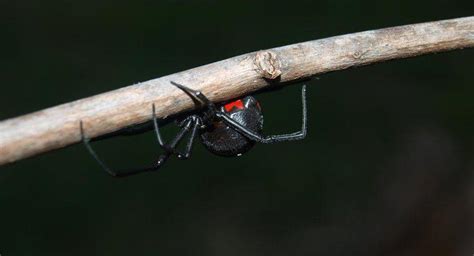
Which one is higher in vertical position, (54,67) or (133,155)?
(54,67)

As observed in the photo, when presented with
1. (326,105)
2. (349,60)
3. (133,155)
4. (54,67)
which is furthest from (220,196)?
(349,60)

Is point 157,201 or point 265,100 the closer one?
point 157,201

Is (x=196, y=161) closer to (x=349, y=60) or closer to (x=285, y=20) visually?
(x=285, y=20)

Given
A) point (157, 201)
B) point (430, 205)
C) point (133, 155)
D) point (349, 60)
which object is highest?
point (349, 60)

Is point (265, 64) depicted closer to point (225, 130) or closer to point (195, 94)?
point (195, 94)

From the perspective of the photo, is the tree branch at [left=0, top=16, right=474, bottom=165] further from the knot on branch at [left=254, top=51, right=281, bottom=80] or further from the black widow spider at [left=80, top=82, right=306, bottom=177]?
the black widow spider at [left=80, top=82, right=306, bottom=177]

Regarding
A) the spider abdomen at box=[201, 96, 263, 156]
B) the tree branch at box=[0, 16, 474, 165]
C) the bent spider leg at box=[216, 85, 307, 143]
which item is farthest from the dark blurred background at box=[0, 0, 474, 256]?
the tree branch at box=[0, 16, 474, 165]
